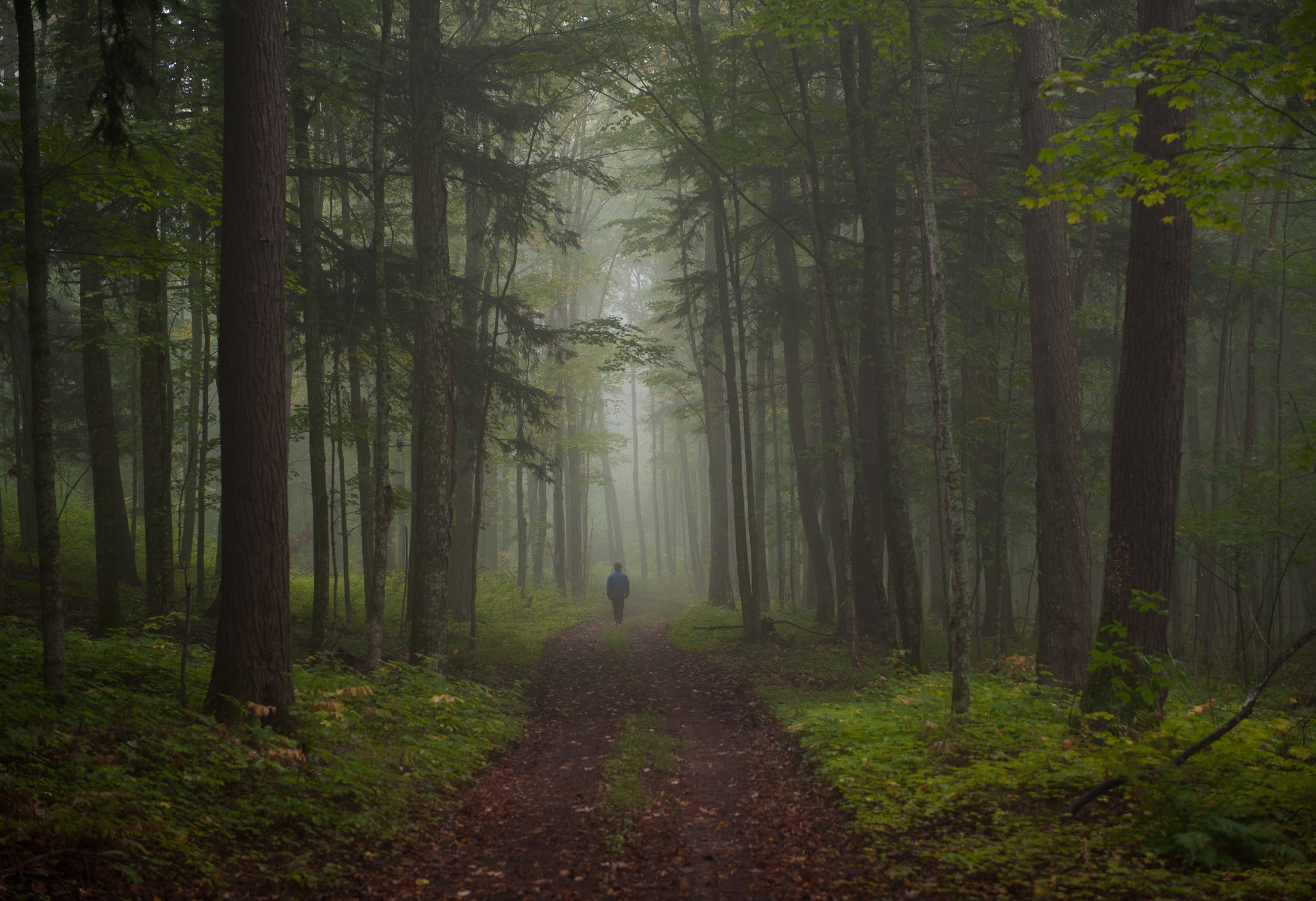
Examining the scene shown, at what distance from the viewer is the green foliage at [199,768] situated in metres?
4.21

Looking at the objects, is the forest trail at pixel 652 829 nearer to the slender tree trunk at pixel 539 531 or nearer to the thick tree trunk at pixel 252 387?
the thick tree trunk at pixel 252 387

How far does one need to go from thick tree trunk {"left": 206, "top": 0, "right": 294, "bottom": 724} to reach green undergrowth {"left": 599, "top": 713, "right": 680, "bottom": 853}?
3084 millimetres

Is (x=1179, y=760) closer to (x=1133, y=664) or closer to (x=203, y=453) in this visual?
(x=1133, y=664)

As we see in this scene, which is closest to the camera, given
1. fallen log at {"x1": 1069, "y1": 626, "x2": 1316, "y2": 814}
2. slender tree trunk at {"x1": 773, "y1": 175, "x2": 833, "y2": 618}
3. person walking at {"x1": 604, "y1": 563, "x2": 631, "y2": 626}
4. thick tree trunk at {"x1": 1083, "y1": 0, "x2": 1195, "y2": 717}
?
fallen log at {"x1": 1069, "y1": 626, "x2": 1316, "y2": 814}

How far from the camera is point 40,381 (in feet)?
18.9

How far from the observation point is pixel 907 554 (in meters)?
11.3

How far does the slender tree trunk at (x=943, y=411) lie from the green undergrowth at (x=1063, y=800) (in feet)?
2.06

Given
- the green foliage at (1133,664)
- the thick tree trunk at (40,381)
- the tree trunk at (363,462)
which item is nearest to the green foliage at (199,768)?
the thick tree trunk at (40,381)

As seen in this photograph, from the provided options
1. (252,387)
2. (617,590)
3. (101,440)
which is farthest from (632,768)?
(617,590)

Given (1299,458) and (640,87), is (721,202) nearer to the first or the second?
(640,87)

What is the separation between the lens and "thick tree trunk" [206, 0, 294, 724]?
6.46 m

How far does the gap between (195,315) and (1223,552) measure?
2130cm

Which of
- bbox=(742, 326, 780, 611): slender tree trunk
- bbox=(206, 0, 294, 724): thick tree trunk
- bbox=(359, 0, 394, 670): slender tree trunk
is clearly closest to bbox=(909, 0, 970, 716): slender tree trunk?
bbox=(206, 0, 294, 724): thick tree trunk

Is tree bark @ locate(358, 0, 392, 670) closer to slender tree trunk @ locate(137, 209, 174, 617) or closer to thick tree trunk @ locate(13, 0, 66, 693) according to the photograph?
slender tree trunk @ locate(137, 209, 174, 617)
